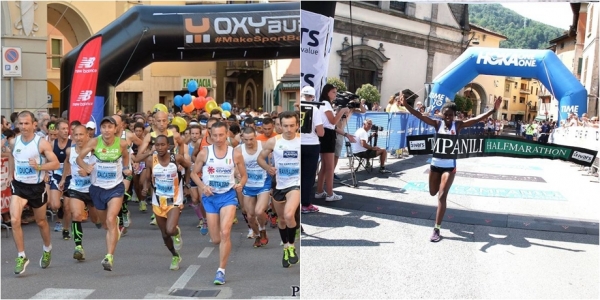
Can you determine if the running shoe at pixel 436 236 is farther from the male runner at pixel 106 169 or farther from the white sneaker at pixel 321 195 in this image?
the male runner at pixel 106 169

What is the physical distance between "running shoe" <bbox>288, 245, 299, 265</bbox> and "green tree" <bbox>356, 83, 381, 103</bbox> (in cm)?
139

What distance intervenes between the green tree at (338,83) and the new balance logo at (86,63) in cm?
464

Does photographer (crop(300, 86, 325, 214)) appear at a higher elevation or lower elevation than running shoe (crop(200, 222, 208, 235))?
higher

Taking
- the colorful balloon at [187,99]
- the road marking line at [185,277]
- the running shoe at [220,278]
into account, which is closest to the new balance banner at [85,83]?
the road marking line at [185,277]

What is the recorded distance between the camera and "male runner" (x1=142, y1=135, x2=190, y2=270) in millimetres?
4875

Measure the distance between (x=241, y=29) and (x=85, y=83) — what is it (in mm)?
1863

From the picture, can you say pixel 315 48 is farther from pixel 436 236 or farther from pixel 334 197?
pixel 436 236

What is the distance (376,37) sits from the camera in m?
3.28

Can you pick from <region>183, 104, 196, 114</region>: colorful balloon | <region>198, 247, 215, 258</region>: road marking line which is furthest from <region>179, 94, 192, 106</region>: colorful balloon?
<region>198, 247, 215, 258</region>: road marking line

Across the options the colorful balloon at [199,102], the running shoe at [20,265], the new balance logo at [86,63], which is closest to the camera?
the running shoe at [20,265]

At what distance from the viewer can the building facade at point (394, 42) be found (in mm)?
3148

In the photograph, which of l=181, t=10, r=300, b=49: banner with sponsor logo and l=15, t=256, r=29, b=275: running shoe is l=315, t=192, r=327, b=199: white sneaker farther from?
l=181, t=10, r=300, b=49: banner with sponsor logo

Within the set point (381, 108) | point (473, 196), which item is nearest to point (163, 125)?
point (381, 108)

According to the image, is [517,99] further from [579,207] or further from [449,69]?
[579,207]
